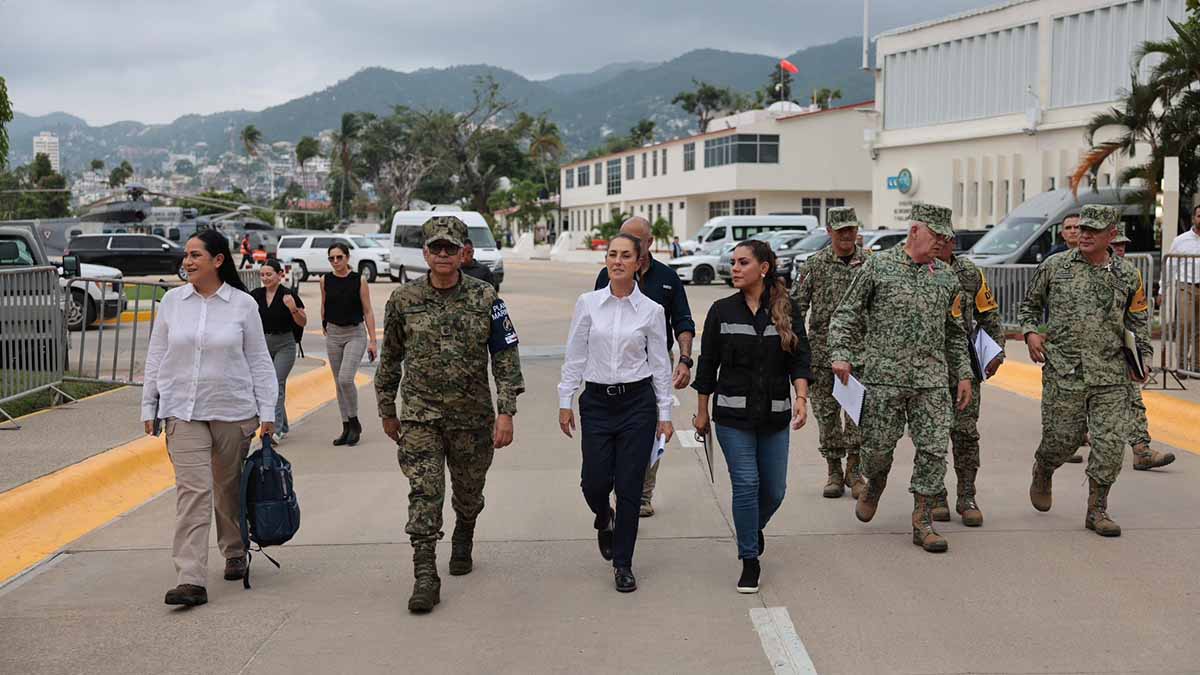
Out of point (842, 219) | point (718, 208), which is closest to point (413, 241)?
point (842, 219)

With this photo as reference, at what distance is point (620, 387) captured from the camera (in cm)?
621

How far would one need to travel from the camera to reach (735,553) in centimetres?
696

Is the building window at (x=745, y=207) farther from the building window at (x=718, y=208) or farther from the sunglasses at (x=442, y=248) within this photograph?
the sunglasses at (x=442, y=248)

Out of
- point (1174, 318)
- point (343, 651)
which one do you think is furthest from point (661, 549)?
point (1174, 318)

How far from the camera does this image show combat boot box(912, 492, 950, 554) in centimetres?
686

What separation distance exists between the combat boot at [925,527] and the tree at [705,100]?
113662mm

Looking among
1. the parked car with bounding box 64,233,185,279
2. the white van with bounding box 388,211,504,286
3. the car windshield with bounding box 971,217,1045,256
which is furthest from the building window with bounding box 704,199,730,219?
the car windshield with bounding box 971,217,1045,256

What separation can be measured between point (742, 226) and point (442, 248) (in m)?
44.9

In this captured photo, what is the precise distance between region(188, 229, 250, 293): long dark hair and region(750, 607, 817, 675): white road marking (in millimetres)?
3040

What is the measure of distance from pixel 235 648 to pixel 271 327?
5.07 m

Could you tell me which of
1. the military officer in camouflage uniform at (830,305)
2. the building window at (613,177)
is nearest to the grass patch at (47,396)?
the military officer in camouflage uniform at (830,305)

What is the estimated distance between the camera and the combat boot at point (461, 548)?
657cm

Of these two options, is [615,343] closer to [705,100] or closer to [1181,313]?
[1181,313]

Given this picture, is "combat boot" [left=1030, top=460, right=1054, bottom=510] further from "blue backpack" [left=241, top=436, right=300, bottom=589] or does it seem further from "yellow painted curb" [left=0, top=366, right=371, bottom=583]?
"yellow painted curb" [left=0, top=366, right=371, bottom=583]
